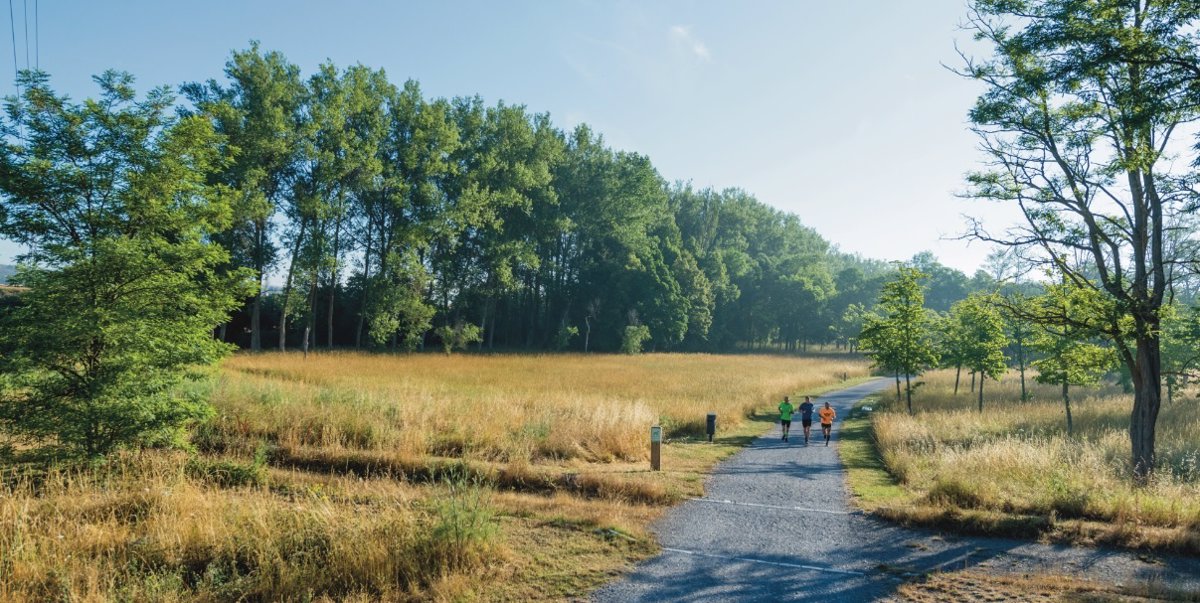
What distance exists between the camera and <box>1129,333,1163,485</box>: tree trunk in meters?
12.7

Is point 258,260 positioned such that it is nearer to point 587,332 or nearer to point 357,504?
point 587,332

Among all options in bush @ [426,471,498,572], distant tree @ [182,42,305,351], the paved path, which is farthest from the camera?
distant tree @ [182,42,305,351]

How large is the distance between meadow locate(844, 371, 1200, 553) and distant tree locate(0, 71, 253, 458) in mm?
11481

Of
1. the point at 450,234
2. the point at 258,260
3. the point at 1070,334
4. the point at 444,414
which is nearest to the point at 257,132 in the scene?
the point at 258,260

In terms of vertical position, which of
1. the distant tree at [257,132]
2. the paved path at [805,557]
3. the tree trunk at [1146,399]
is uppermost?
the distant tree at [257,132]

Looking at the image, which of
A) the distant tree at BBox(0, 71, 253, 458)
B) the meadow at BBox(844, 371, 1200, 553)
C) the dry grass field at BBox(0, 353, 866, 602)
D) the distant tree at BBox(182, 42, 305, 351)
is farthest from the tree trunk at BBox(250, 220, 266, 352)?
the meadow at BBox(844, 371, 1200, 553)

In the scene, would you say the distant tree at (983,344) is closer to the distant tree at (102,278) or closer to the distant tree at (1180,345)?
the distant tree at (1180,345)

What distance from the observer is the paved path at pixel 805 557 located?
21.2ft

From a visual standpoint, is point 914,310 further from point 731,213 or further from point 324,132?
point 731,213

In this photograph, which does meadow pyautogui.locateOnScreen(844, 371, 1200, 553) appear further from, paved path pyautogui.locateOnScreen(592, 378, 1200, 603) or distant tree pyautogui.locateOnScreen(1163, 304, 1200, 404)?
distant tree pyautogui.locateOnScreen(1163, 304, 1200, 404)

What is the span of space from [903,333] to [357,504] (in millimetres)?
22512

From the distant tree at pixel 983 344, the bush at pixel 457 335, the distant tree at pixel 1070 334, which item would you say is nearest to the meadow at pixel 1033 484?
the distant tree at pixel 1070 334

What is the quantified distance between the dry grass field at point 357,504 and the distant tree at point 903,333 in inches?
438

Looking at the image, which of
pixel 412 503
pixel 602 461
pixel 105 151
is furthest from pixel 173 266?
pixel 602 461
